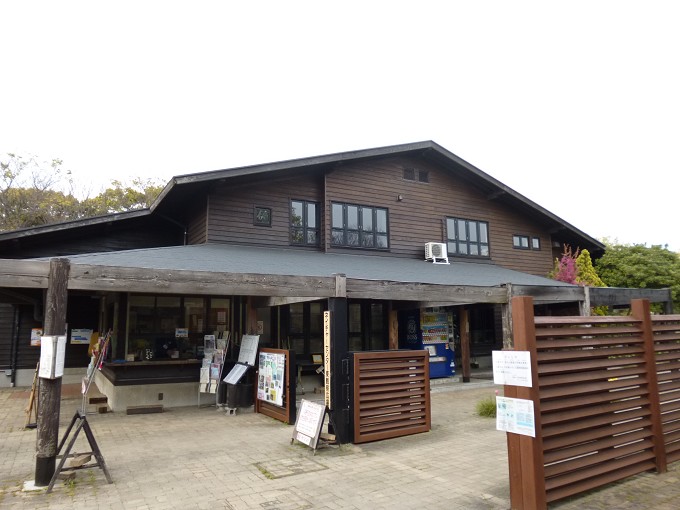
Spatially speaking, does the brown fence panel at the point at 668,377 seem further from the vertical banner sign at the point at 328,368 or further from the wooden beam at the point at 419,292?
the vertical banner sign at the point at 328,368

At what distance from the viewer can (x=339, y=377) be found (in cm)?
742

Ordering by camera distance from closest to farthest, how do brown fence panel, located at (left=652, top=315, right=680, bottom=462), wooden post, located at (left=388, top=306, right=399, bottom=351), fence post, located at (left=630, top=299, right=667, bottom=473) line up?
fence post, located at (left=630, top=299, right=667, bottom=473) → brown fence panel, located at (left=652, top=315, right=680, bottom=462) → wooden post, located at (left=388, top=306, right=399, bottom=351)

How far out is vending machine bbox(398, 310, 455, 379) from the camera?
47.0 feet

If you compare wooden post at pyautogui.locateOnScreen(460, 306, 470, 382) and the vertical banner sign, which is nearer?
the vertical banner sign

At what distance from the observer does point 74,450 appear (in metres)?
6.88

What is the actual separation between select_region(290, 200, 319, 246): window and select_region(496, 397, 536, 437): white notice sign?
31.5ft

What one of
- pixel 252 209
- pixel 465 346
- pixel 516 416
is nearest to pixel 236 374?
pixel 252 209

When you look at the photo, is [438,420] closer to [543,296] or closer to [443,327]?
[543,296]

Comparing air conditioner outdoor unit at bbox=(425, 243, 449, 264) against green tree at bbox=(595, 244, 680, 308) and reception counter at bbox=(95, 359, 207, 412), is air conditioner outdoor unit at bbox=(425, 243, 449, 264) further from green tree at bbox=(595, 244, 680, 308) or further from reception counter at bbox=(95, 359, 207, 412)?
green tree at bbox=(595, 244, 680, 308)

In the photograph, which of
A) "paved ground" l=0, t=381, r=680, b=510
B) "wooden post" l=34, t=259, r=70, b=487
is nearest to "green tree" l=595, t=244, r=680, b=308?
"paved ground" l=0, t=381, r=680, b=510

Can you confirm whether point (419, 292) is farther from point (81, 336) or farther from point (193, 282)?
point (81, 336)

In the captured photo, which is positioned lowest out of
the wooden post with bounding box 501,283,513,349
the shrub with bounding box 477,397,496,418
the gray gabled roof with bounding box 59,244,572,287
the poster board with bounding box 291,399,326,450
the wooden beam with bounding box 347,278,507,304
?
the shrub with bounding box 477,397,496,418

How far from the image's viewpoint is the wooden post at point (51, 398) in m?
5.42

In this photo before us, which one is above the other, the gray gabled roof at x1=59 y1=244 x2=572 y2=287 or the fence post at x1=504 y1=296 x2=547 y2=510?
the gray gabled roof at x1=59 y1=244 x2=572 y2=287
